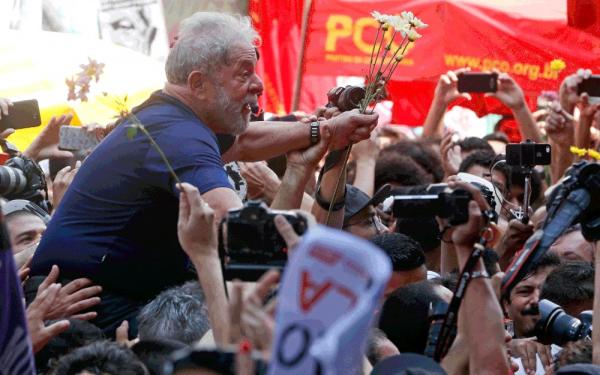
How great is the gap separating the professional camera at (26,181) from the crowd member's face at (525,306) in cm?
200

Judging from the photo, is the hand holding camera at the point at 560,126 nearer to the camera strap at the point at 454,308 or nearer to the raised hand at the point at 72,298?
the raised hand at the point at 72,298

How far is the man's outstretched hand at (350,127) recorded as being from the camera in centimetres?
434

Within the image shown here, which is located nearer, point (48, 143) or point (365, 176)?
point (48, 143)

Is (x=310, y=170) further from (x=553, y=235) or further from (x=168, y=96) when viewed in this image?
(x=553, y=235)

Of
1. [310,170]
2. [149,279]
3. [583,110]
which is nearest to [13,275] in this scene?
[149,279]

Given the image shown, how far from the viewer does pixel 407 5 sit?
8.91 m

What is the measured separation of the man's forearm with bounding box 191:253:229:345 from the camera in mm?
2979

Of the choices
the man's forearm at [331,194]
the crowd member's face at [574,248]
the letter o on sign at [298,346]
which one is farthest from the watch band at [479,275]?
the crowd member's face at [574,248]

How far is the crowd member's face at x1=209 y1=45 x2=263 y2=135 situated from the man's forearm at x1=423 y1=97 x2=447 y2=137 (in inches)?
175

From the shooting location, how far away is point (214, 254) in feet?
10.1

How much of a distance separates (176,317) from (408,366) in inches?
41.4

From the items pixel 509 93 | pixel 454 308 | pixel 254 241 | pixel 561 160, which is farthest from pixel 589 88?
pixel 254 241

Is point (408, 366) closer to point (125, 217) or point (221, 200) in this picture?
point (221, 200)

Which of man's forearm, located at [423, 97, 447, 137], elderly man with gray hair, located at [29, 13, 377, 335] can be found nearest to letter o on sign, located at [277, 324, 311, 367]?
elderly man with gray hair, located at [29, 13, 377, 335]
